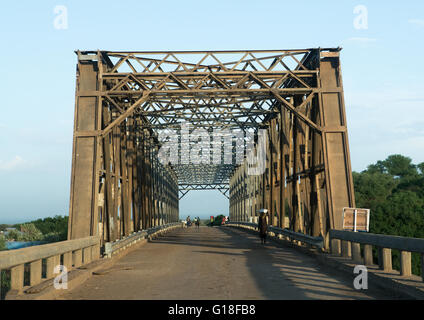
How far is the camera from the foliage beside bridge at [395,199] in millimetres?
49331

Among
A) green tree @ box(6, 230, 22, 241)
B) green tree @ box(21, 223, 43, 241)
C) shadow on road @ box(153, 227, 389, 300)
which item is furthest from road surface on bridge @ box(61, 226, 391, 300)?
green tree @ box(6, 230, 22, 241)

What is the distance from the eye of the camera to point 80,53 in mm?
17000

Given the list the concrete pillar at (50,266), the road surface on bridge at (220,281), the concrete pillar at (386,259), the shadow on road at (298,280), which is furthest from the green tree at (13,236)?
the concrete pillar at (386,259)

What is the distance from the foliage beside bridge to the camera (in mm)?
49331

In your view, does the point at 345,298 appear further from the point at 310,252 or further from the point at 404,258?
the point at 310,252

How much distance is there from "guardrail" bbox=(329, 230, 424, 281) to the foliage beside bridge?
3063cm

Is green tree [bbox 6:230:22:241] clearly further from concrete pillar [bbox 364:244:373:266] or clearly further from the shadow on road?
concrete pillar [bbox 364:244:373:266]

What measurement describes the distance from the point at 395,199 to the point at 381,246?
163ft

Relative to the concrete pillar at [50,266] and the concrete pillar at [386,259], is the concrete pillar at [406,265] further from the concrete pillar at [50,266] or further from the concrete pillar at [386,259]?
the concrete pillar at [50,266]

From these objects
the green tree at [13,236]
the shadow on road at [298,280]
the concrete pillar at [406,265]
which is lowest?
the shadow on road at [298,280]

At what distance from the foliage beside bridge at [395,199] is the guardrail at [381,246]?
30627 mm

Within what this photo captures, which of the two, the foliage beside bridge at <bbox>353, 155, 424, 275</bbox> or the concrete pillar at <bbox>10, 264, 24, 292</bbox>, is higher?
the foliage beside bridge at <bbox>353, 155, 424, 275</bbox>

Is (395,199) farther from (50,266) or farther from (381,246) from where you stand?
(50,266)

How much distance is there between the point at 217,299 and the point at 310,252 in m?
8.49
